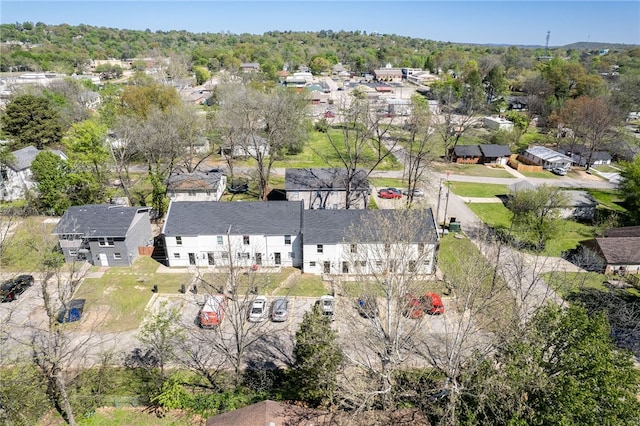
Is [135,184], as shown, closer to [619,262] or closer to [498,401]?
[498,401]

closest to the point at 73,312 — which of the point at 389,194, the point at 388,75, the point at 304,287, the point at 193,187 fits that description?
the point at 304,287

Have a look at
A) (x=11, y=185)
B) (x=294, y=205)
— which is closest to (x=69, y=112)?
(x=11, y=185)

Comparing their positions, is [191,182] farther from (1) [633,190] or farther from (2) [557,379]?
(1) [633,190]

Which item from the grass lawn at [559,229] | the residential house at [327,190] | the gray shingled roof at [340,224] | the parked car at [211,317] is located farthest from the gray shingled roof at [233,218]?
the grass lawn at [559,229]

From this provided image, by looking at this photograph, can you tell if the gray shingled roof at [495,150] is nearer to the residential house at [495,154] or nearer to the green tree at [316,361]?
the residential house at [495,154]

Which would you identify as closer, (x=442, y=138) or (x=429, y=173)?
(x=429, y=173)
